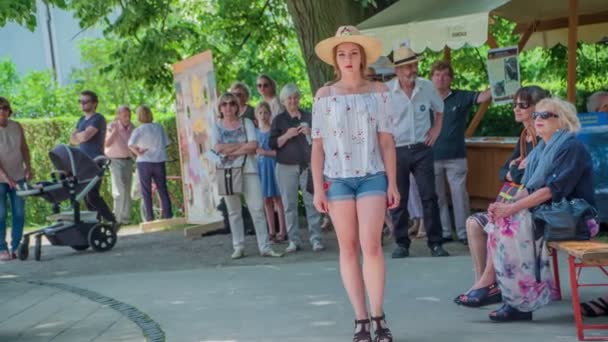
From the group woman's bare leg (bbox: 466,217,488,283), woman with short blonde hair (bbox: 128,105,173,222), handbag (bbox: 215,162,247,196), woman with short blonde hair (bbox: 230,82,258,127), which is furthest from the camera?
woman with short blonde hair (bbox: 128,105,173,222)

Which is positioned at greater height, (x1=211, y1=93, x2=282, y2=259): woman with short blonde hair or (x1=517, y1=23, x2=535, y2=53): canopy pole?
(x1=517, y1=23, x2=535, y2=53): canopy pole

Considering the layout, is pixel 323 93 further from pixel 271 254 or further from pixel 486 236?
pixel 271 254

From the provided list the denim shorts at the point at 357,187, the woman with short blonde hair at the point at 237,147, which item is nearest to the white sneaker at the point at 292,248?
the woman with short blonde hair at the point at 237,147

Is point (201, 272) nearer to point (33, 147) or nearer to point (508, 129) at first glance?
point (508, 129)

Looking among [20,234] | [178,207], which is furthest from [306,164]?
[178,207]

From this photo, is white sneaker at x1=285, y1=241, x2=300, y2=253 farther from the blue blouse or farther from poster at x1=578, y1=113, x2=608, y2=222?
the blue blouse

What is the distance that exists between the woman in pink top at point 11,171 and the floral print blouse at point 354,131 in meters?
7.39

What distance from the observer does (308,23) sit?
1430 cm

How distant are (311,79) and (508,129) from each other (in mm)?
3497

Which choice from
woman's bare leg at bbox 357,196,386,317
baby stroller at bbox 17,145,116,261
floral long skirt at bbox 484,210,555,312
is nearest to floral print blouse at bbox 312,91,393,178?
woman's bare leg at bbox 357,196,386,317

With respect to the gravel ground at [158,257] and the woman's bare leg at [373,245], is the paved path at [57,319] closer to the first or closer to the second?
the gravel ground at [158,257]

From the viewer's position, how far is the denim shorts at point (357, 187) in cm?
700

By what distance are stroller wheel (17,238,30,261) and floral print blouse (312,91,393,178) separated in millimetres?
7149

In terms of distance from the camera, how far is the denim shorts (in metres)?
7.00
